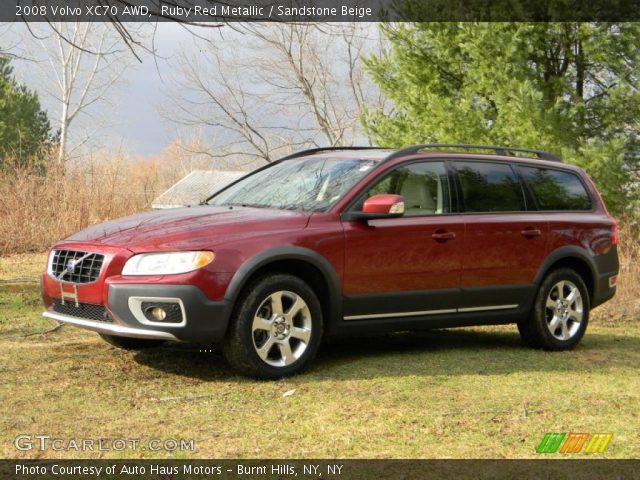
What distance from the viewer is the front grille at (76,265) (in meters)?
6.41

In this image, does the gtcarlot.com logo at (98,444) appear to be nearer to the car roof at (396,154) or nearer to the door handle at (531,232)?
the car roof at (396,154)

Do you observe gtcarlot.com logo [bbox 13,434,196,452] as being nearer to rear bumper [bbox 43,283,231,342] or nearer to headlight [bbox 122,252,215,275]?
rear bumper [bbox 43,283,231,342]

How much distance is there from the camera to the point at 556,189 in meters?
8.89

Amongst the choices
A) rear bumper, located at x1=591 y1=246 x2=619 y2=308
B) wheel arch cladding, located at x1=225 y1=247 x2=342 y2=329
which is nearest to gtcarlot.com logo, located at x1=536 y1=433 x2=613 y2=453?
wheel arch cladding, located at x1=225 y1=247 x2=342 y2=329

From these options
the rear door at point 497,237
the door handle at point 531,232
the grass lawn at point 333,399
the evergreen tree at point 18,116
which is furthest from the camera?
the evergreen tree at point 18,116

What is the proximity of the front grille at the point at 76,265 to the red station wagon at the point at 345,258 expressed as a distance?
2 cm

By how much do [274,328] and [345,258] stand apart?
2.74 ft

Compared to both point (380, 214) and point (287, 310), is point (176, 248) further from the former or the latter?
point (380, 214)

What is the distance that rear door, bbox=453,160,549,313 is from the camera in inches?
306

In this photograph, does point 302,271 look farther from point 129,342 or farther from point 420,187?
point 129,342

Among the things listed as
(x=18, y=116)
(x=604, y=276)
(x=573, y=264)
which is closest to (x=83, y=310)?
(x=573, y=264)

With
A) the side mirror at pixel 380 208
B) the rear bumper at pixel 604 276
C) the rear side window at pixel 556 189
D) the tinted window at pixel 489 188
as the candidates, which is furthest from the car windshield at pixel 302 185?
the rear bumper at pixel 604 276

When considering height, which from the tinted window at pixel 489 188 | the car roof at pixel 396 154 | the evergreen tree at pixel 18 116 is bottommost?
the tinted window at pixel 489 188

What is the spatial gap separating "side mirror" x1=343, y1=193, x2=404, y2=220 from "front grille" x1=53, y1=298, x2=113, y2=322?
6.47 feet
